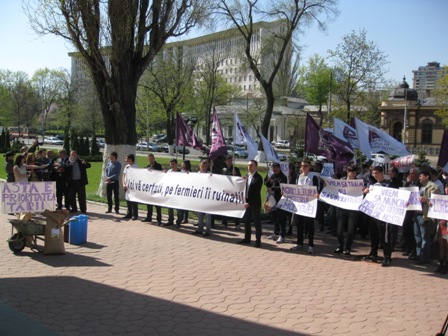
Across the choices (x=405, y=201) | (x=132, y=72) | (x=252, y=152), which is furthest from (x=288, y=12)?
(x=405, y=201)

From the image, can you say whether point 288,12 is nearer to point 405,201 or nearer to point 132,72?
point 132,72

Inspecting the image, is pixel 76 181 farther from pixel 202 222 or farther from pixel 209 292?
pixel 209 292

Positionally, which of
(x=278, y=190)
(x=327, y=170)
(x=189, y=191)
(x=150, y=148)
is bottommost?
(x=150, y=148)

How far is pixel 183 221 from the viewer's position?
44.2 feet

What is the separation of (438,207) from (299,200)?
9.74 feet

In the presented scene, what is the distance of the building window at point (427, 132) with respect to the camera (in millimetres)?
71688

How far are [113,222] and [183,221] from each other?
199 cm

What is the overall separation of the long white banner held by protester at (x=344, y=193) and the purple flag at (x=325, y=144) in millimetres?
1808

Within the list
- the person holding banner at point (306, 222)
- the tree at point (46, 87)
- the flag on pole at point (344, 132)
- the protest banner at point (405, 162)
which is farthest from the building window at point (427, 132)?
the person holding banner at point (306, 222)

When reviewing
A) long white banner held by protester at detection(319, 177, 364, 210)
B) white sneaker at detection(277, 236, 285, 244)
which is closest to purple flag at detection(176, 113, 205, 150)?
white sneaker at detection(277, 236, 285, 244)

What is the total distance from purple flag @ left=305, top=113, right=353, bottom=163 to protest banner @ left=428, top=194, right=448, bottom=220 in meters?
3.59

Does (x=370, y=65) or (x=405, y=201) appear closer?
(x=405, y=201)

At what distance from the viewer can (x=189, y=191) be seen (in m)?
12.2

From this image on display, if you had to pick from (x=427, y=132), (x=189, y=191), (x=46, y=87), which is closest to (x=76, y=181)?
(x=189, y=191)
